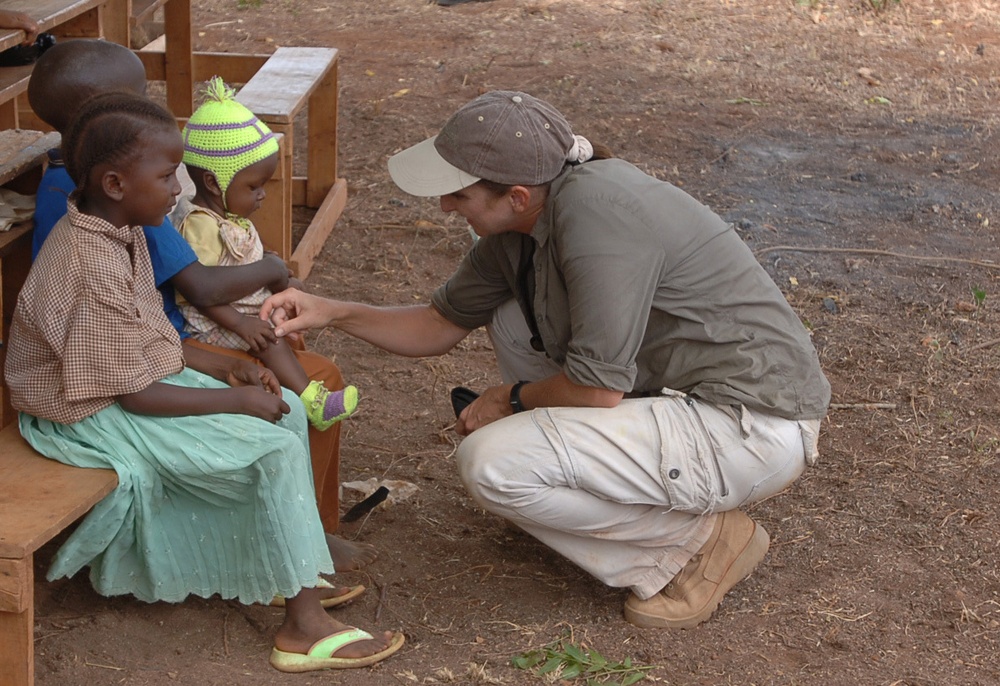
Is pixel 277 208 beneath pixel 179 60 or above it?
above

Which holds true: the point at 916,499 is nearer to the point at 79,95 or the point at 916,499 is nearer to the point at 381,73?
the point at 79,95

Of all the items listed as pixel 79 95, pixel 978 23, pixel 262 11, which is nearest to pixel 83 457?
pixel 79 95

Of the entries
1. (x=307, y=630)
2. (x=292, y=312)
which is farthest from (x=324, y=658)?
(x=292, y=312)

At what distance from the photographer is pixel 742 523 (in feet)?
10.8

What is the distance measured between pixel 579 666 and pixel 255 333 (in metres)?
1.19

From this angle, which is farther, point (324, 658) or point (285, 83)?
point (285, 83)

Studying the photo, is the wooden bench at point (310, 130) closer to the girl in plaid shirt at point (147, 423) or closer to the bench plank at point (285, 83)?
the bench plank at point (285, 83)

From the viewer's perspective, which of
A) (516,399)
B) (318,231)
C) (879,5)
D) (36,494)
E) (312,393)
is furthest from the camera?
(879,5)

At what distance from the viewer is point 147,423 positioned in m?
2.76

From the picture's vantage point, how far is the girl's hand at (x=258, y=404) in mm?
2801

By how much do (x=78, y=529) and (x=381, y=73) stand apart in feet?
21.6

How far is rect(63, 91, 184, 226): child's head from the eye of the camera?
2594mm

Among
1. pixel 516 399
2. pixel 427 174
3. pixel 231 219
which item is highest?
pixel 427 174

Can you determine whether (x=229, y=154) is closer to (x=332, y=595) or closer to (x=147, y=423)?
(x=147, y=423)
